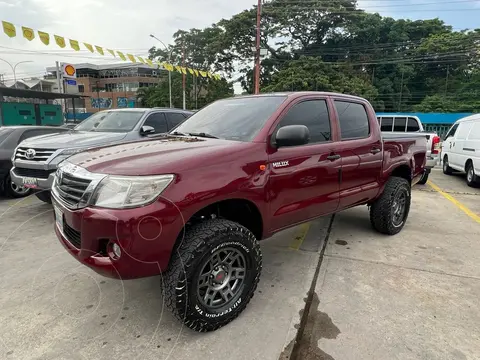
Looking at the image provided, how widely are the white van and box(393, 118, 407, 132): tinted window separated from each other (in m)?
1.43

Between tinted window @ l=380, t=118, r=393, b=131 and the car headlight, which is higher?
tinted window @ l=380, t=118, r=393, b=131

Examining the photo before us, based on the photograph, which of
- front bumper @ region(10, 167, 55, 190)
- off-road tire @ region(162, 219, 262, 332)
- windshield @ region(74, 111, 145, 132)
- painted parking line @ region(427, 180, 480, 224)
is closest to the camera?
off-road tire @ region(162, 219, 262, 332)

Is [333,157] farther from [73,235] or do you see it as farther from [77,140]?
[77,140]

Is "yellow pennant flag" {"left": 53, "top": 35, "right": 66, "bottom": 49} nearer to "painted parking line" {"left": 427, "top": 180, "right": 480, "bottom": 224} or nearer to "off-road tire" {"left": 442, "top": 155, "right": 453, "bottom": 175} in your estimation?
"painted parking line" {"left": 427, "top": 180, "right": 480, "bottom": 224}

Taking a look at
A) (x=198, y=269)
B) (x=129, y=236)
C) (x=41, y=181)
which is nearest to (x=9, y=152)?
(x=41, y=181)

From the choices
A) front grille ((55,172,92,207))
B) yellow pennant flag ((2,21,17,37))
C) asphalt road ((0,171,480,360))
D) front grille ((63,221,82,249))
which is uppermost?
yellow pennant flag ((2,21,17,37))

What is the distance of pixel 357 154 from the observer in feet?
12.2

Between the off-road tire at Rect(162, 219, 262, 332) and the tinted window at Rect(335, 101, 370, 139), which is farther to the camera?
the tinted window at Rect(335, 101, 370, 139)

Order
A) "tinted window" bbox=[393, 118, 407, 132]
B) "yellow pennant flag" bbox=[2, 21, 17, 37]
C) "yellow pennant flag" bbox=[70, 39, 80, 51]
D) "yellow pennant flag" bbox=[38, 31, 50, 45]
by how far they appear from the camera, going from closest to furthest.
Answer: "yellow pennant flag" bbox=[2, 21, 17, 37]
"yellow pennant flag" bbox=[38, 31, 50, 45]
"yellow pennant flag" bbox=[70, 39, 80, 51]
"tinted window" bbox=[393, 118, 407, 132]

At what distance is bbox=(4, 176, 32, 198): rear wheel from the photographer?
20.8ft

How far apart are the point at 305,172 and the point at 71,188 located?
6.42ft

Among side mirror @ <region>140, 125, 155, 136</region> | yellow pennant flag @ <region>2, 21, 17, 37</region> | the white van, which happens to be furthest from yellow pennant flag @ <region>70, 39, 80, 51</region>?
the white van

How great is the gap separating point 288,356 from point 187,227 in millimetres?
1127

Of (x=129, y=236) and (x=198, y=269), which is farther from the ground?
(x=129, y=236)
